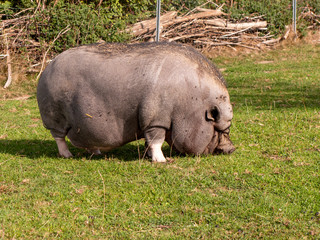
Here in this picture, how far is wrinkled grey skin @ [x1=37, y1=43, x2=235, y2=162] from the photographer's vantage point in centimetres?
618

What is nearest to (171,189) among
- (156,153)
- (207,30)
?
(156,153)

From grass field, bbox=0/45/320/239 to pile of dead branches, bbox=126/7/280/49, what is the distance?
724 cm

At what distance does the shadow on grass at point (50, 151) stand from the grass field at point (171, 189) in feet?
0.05

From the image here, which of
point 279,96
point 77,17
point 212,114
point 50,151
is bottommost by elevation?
point 279,96

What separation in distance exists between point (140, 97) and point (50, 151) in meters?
2.16

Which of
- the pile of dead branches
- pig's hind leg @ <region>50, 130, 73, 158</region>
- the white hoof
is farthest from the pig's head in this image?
the pile of dead branches

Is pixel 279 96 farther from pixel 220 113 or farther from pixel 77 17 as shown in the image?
pixel 77 17

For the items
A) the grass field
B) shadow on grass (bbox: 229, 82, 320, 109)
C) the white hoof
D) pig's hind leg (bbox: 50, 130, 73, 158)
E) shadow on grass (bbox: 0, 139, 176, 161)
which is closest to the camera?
the grass field

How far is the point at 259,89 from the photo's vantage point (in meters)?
11.7

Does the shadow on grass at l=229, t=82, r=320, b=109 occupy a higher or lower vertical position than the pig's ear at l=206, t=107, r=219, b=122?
lower

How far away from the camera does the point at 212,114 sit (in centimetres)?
647

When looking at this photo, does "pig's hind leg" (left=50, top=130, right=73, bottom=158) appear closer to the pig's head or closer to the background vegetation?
the pig's head

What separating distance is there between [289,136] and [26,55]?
8358 millimetres

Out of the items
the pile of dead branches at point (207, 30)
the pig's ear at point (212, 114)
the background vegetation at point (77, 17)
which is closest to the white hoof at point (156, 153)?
the pig's ear at point (212, 114)
